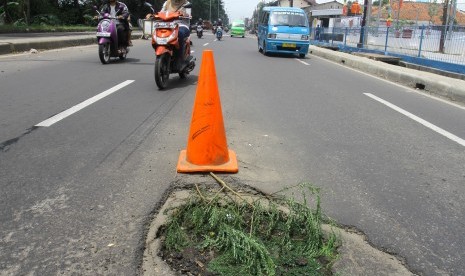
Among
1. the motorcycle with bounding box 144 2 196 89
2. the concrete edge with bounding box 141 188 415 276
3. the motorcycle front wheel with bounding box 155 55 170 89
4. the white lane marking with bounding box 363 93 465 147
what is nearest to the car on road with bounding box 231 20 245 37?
the motorcycle with bounding box 144 2 196 89

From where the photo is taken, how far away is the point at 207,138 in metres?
3.53

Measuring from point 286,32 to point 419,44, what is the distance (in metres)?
4.89

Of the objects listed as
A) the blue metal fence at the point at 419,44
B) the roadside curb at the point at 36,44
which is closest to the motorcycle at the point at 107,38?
the roadside curb at the point at 36,44

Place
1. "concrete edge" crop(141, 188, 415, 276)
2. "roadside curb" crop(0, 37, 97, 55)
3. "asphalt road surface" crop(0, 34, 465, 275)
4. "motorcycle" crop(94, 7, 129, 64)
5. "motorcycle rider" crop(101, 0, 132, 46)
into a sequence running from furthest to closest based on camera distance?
"roadside curb" crop(0, 37, 97, 55) → "motorcycle rider" crop(101, 0, 132, 46) → "motorcycle" crop(94, 7, 129, 64) → "asphalt road surface" crop(0, 34, 465, 275) → "concrete edge" crop(141, 188, 415, 276)

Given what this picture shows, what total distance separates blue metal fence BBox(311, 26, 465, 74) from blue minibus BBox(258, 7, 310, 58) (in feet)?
11.4

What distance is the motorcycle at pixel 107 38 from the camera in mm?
10220

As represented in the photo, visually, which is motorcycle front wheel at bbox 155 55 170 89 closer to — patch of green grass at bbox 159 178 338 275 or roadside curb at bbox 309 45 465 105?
patch of green grass at bbox 159 178 338 275

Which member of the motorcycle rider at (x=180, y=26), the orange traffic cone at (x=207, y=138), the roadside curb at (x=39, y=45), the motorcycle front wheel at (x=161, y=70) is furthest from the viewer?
the roadside curb at (x=39, y=45)

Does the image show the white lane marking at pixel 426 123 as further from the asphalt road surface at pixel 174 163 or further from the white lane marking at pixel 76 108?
the white lane marking at pixel 76 108

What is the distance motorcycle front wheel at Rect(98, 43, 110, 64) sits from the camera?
10.6 m

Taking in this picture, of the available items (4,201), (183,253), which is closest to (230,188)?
(183,253)

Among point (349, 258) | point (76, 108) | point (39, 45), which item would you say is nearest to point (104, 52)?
point (39, 45)

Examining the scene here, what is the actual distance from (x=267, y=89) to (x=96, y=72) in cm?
391

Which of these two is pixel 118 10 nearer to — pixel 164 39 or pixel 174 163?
pixel 164 39
